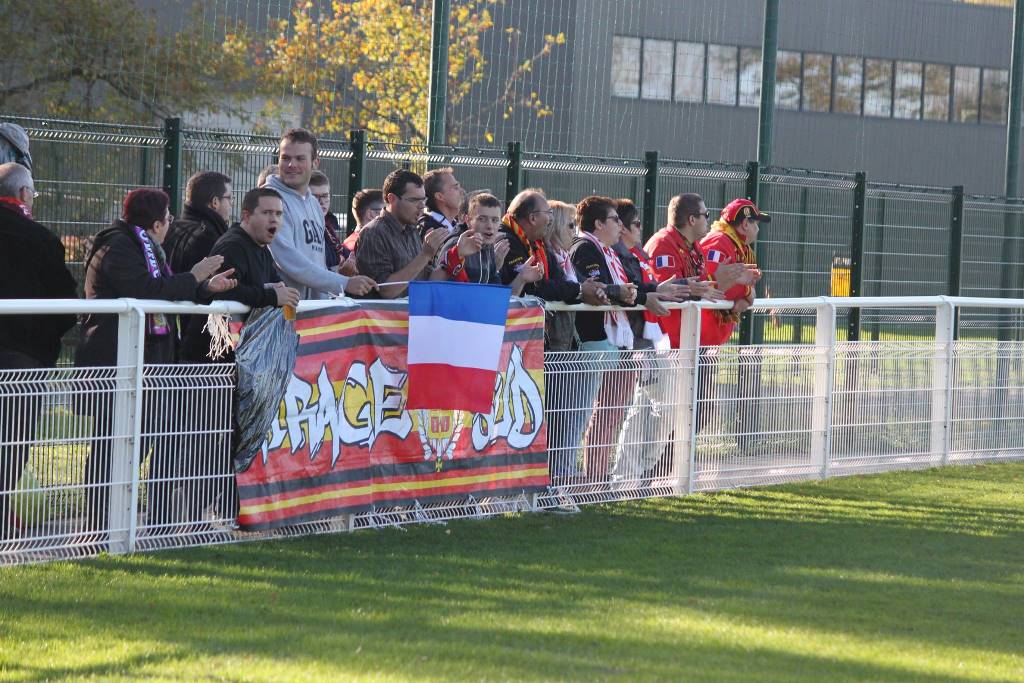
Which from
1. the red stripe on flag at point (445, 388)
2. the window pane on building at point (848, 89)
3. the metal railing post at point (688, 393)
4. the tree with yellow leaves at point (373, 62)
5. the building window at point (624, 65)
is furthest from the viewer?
the window pane on building at point (848, 89)

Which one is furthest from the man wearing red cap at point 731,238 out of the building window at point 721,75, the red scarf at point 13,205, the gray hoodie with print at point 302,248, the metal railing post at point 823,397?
the building window at point 721,75

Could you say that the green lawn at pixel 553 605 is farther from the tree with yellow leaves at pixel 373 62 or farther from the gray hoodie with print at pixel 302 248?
the tree with yellow leaves at pixel 373 62

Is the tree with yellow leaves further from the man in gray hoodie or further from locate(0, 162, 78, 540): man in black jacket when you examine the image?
locate(0, 162, 78, 540): man in black jacket

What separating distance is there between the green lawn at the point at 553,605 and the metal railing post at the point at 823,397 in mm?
1737

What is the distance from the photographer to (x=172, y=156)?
1037cm

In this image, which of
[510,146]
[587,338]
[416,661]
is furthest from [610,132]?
[416,661]

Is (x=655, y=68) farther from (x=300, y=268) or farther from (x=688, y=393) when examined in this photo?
(x=300, y=268)

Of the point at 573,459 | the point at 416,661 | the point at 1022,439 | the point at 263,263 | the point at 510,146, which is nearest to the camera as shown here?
the point at 416,661

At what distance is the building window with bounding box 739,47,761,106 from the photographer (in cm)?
2886

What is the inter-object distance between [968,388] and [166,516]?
7.04 metres

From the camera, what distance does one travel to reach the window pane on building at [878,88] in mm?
36750

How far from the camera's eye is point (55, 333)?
7.77 metres

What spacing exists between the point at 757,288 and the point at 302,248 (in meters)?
6.09

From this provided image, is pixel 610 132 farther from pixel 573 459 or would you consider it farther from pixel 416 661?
pixel 416 661
